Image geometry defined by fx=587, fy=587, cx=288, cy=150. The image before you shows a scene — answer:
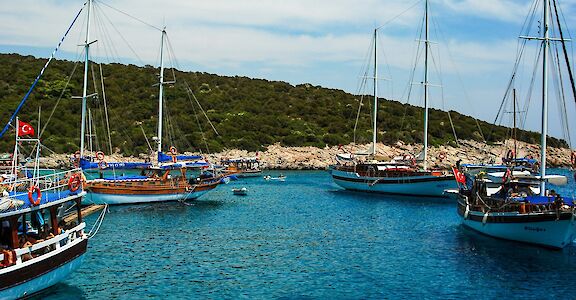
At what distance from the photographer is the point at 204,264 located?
28656 millimetres

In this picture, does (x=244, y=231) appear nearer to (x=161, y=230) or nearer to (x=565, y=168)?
(x=161, y=230)

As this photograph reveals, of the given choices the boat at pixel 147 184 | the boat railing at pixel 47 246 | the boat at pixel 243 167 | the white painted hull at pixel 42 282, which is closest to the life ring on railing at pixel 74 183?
the boat railing at pixel 47 246

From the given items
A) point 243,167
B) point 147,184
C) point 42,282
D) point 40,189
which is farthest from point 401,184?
point 42,282

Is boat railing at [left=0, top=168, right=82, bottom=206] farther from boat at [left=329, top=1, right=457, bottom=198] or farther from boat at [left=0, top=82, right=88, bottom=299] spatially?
boat at [left=329, top=1, right=457, bottom=198]

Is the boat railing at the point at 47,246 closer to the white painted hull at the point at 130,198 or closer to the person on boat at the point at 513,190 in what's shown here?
the person on boat at the point at 513,190

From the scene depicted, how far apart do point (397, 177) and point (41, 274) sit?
44.5 metres

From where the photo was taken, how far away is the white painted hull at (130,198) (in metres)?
47.2

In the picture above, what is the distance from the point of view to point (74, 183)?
24.2 meters

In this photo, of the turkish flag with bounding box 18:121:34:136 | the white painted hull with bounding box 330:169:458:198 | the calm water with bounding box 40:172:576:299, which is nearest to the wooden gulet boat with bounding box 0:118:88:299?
the calm water with bounding box 40:172:576:299

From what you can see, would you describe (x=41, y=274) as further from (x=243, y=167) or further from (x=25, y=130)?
(x=243, y=167)

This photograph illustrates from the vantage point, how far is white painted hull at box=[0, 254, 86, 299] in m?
20.2

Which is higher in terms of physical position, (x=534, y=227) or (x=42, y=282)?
(x=534, y=227)

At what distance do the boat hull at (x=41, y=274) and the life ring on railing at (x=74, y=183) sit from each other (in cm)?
214

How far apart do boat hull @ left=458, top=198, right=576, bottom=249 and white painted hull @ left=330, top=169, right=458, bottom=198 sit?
22.5 meters
